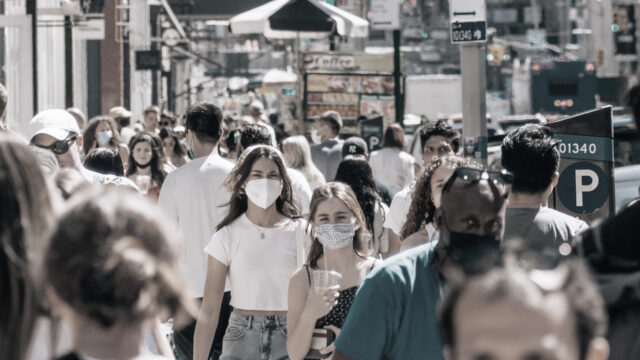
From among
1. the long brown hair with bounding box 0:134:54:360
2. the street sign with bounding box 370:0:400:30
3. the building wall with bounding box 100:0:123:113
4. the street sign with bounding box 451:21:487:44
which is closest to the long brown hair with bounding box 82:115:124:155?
the street sign with bounding box 451:21:487:44

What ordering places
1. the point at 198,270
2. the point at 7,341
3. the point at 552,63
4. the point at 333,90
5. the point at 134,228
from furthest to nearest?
the point at 552,63, the point at 333,90, the point at 198,270, the point at 7,341, the point at 134,228

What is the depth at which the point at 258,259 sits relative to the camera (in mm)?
5969

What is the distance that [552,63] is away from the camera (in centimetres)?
3862

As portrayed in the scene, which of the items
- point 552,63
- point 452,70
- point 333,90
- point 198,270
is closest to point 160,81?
point 552,63

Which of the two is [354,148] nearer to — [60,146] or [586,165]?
[586,165]

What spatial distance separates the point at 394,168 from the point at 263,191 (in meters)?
5.81

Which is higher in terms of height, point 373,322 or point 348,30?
point 348,30

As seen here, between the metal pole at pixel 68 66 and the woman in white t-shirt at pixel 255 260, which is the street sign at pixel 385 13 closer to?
the metal pole at pixel 68 66

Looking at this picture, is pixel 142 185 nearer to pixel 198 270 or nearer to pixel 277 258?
pixel 198 270

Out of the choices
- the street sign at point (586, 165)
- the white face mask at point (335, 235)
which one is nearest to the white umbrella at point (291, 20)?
the street sign at point (586, 165)

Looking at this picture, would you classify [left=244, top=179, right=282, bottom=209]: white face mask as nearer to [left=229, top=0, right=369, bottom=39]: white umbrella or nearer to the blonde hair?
the blonde hair

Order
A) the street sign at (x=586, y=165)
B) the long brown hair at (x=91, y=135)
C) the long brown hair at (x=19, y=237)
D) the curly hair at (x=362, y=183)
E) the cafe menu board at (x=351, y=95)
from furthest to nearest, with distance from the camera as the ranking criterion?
1. the cafe menu board at (x=351, y=95)
2. the long brown hair at (x=91, y=135)
3. the curly hair at (x=362, y=183)
4. the street sign at (x=586, y=165)
5. the long brown hair at (x=19, y=237)

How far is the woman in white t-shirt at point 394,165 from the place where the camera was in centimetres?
1180

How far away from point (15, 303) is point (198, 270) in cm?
443
